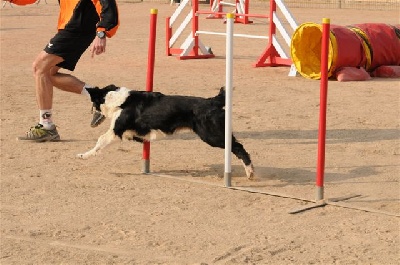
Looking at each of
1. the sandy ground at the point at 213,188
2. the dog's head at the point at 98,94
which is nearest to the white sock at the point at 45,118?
the sandy ground at the point at 213,188

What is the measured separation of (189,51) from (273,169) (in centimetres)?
798

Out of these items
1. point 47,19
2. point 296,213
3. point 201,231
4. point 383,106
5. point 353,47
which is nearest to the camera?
point 201,231

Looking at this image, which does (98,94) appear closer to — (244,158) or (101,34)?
(101,34)

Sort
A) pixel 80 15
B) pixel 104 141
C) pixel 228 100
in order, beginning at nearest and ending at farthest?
pixel 228 100 < pixel 104 141 < pixel 80 15

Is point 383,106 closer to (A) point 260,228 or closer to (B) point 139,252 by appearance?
(A) point 260,228

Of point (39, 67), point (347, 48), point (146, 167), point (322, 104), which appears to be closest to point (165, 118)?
point (146, 167)

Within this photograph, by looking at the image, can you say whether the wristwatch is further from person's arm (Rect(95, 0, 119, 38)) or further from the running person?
the running person

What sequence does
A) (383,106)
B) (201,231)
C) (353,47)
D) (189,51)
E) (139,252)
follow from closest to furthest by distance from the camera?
(139,252)
(201,231)
(383,106)
(353,47)
(189,51)

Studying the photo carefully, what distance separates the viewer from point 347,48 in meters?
12.2

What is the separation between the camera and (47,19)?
75.6ft

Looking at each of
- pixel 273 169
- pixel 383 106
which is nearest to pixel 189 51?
pixel 383 106

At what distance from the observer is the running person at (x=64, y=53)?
7.91 m

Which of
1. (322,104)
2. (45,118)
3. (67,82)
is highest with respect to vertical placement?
(322,104)

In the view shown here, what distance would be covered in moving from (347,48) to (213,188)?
19.8ft
